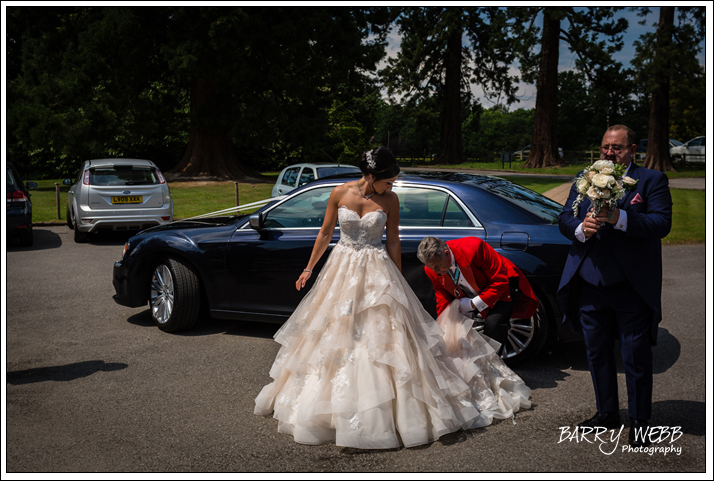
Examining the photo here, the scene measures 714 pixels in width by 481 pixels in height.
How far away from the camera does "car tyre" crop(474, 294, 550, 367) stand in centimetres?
508

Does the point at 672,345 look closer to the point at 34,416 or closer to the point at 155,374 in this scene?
the point at 155,374

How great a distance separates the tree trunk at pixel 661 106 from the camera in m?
29.5

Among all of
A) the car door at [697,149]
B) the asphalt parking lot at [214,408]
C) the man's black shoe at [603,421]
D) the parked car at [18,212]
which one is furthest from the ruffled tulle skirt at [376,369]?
the car door at [697,149]

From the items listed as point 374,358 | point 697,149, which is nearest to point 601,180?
point 374,358

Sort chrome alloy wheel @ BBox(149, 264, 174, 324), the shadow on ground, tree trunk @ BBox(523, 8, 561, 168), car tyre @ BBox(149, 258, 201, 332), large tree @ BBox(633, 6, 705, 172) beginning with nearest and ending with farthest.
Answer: the shadow on ground
car tyre @ BBox(149, 258, 201, 332)
chrome alloy wheel @ BBox(149, 264, 174, 324)
large tree @ BBox(633, 6, 705, 172)
tree trunk @ BBox(523, 8, 561, 168)

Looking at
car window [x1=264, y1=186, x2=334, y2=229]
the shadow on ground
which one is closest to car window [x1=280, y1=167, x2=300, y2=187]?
car window [x1=264, y1=186, x2=334, y2=229]

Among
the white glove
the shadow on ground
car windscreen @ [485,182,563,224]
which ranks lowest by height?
the shadow on ground

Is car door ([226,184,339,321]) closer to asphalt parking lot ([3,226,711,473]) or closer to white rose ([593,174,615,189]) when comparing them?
asphalt parking lot ([3,226,711,473])

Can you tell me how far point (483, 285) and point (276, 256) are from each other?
2063 mm

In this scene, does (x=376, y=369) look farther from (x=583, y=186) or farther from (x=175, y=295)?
(x=175, y=295)

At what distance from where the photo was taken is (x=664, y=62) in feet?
94.8

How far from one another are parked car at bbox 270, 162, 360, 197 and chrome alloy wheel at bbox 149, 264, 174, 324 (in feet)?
33.3

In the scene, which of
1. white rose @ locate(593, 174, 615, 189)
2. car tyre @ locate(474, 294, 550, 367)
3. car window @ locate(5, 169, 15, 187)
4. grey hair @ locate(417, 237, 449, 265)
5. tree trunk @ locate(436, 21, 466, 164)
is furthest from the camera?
tree trunk @ locate(436, 21, 466, 164)

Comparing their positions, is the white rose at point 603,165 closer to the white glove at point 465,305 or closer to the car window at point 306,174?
the white glove at point 465,305
